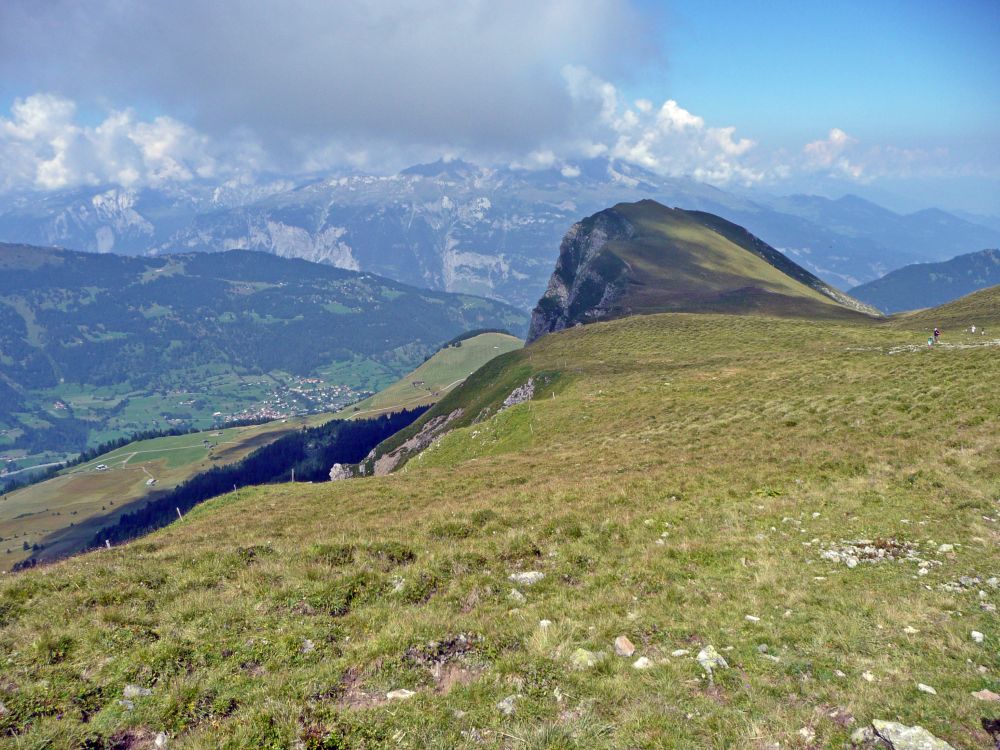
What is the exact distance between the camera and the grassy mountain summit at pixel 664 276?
108062 mm

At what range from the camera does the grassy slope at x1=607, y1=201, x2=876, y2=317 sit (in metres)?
104

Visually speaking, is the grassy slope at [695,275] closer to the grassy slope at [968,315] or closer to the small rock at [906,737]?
the grassy slope at [968,315]

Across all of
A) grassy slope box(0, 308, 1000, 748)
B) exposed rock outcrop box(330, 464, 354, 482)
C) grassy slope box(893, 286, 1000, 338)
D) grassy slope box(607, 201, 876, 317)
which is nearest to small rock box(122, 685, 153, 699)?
grassy slope box(0, 308, 1000, 748)

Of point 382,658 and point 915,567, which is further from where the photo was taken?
point 915,567

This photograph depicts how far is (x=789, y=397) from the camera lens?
34.1 metres

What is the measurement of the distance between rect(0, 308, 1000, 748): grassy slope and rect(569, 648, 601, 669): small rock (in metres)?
0.25

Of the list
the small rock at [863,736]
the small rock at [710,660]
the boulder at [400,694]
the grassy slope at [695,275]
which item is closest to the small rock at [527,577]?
the small rock at [710,660]

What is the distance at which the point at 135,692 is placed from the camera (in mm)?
9562

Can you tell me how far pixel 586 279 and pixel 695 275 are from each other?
95.2 ft

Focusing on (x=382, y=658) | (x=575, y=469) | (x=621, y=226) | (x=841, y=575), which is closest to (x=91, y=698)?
A: (x=382, y=658)

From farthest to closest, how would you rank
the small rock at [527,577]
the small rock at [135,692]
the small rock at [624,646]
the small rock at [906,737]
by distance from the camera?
1. the small rock at [527,577]
2. the small rock at [624,646]
3. the small rock at [135,692]
4. the small rock at [906,737]

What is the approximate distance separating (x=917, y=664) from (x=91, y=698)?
1553 centimetres

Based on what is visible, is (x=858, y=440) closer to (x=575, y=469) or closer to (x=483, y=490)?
(x=575, y=469)

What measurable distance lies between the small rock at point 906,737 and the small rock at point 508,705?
5624 mm
